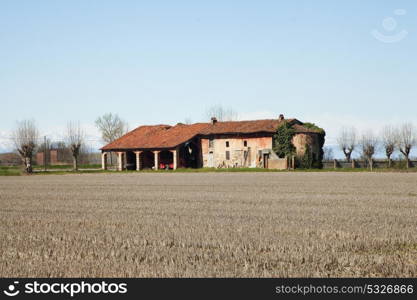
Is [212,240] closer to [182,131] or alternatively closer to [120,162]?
[120,162]

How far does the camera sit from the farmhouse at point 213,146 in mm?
66812

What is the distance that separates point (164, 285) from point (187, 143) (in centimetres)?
6403

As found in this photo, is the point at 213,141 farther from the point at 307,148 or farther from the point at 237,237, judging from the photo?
the point at 237,237

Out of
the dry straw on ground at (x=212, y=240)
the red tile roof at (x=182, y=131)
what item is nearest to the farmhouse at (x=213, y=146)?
the red tile roof at (x=182, y=131)

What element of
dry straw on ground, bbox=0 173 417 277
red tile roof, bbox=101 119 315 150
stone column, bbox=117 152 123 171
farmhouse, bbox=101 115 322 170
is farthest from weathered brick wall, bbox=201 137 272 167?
dry straw on ground, bbox=0 173 417 277

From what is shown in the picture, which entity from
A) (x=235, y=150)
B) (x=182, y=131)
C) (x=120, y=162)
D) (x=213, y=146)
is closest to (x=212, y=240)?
(x=235, y=150)

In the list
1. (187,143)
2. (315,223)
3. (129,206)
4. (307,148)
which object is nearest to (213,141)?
(187,143)

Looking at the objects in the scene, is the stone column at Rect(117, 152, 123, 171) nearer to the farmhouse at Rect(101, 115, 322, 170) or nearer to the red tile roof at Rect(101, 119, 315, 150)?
the farmhouse at Rect(101, 115, 322, 170)

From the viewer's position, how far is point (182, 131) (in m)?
74.8

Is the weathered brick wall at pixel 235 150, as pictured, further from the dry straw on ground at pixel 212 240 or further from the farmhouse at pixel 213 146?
the dry straw on ground at pixel 212 240

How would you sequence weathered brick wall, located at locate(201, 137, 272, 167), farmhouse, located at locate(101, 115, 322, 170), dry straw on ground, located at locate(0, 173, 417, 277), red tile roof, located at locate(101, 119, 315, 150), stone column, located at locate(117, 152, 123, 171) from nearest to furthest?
dry straw on ground, located at locate(0, 173, 417, 277) < farmhouse, located at locate(101, 115, 322, 170) < weathered brick wall, located at locate(201, 137, 272, 167) < red tile roof, located at locate(101, 119, 315, 150) < stone column, located at locate(117, 152, 123, 171)

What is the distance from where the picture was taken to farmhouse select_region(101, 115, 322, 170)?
219 ft

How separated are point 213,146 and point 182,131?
5976mm

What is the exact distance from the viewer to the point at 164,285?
743 centimetres
